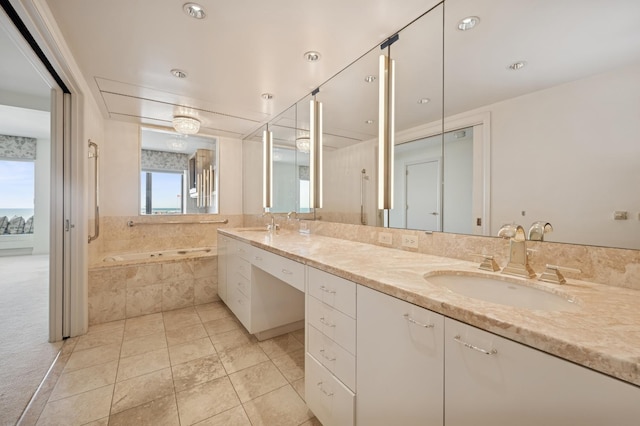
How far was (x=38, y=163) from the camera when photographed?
216 inches

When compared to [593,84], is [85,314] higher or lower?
lower

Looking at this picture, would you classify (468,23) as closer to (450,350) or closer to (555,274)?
(555,274)

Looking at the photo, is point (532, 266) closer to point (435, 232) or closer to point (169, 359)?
point (435, 232)

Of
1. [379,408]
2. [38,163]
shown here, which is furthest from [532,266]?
[38,163]

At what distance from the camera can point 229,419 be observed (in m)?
1.39

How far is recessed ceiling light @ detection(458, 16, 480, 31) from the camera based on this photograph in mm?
1394

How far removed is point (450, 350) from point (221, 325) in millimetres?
2362

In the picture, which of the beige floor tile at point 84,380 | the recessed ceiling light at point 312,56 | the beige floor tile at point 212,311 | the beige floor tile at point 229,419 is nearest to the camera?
the beige floor tile at point 229,419

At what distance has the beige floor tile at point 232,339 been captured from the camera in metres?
2.14

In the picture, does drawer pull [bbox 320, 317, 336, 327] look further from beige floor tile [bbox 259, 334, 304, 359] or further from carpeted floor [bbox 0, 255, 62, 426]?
carpeted floor [bbox 0, 255, 62, 426]

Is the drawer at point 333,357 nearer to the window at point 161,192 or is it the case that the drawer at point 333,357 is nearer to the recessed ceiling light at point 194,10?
the recessed ceiling light at point 194,10

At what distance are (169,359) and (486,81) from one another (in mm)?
2852

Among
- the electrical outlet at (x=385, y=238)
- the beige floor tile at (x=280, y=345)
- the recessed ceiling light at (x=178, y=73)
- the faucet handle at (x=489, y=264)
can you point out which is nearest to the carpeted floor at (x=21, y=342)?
the beige floor tile at (x=280, y=345)

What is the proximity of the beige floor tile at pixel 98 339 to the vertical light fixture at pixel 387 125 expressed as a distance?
256 cm
